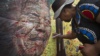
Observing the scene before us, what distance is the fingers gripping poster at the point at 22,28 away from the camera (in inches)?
37.5

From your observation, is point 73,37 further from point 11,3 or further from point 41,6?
point 11,3

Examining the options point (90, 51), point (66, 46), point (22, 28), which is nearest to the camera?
point (22, 28)

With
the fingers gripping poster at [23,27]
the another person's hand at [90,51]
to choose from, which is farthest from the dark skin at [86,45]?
the fingers gripping poster at [23,27]

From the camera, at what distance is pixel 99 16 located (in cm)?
113

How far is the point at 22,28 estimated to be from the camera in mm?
973

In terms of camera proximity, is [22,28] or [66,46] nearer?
[22,28]

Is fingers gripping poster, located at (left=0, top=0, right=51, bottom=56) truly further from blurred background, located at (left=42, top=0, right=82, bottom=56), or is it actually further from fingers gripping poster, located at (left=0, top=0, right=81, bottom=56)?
blurred background, located at (left=42, top=0, right=82, bottom=56)

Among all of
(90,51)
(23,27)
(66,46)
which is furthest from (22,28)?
(66,46)

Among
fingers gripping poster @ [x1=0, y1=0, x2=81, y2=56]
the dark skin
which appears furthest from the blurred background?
fingers gripping poster @ [x1=0, y1=0, x2=81, y2=56]

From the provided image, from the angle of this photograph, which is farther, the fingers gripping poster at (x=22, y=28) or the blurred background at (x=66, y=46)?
the blurred background at (x=66, y=46)

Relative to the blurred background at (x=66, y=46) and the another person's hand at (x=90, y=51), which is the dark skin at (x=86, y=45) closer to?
the another person's hand at (x=90, y=51)

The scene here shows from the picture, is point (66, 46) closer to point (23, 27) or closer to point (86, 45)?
point (86, 45)

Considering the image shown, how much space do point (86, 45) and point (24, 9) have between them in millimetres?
517

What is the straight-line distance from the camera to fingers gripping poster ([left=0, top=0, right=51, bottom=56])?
95 cm
